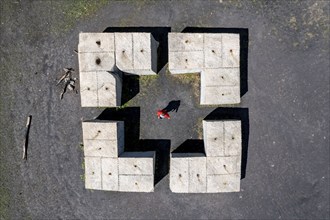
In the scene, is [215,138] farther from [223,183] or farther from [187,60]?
[187,60]

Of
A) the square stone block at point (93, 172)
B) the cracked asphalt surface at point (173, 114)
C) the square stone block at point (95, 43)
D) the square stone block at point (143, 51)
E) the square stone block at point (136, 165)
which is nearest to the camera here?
the square stone block at point (143, 51)

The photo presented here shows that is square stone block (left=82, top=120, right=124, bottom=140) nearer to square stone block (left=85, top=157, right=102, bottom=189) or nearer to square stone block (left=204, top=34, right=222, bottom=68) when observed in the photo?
square stone block (left=85, top=157, right=102, bottom=189)

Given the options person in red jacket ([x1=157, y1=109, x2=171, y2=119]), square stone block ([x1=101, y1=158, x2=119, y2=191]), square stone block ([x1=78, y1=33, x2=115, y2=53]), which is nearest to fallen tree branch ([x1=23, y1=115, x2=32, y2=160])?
square stone block ([x1=101, y1=158, x2=119, y2=191])

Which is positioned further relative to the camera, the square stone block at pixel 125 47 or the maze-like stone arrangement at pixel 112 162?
the maze-like stone arrangement at pixel 112 162

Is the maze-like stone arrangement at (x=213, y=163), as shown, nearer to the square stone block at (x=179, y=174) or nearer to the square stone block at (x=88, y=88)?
the square stone block at (x=179, y=174)

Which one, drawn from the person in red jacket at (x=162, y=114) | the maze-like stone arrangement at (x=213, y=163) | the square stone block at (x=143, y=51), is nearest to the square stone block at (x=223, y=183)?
the maze-like stone arrangement at (x=213, y=163)

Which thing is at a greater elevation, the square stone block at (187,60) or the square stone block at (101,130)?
the square stone block at (187,60)
